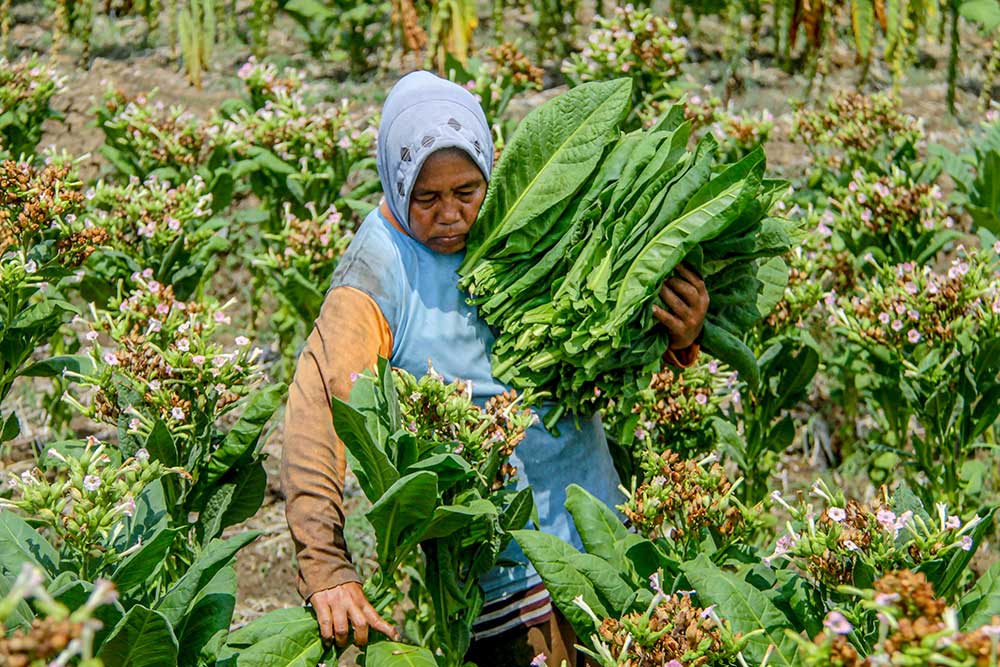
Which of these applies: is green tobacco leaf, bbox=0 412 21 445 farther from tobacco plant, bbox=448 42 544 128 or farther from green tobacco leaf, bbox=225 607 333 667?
tobacco plant, bbox=448 42 544 128

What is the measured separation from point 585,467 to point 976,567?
202 centimetres

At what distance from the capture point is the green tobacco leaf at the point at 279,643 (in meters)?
2.49

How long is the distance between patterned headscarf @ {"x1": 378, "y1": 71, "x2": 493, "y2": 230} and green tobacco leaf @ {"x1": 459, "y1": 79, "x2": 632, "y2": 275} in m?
0.07

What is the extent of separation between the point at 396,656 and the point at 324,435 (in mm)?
508

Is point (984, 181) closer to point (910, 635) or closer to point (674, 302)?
point (674, 302)

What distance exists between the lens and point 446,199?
9.37ft

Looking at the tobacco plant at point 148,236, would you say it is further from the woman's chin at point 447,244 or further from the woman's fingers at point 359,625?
the woman's fingers at point 359,625

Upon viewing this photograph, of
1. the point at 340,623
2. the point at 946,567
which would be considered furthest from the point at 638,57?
the point at 340,623

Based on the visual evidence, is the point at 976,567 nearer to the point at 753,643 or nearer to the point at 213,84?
the point at 753,643

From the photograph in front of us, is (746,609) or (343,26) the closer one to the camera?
(746,609)

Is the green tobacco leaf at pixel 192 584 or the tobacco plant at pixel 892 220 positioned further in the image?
the tobacco plant at pixel 892 220

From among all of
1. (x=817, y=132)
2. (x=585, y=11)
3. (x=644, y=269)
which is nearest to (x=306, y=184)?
(x=817, y=132)

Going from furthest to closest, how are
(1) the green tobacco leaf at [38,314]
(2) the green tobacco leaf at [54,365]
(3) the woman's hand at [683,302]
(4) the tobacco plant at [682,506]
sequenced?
(2) the green tobacco leaf at [54,365] → (1) the green tobacco leaf at [38,314] → (3) the woman's hand at [683,302] → (4) the tobacco plant at [682,506]

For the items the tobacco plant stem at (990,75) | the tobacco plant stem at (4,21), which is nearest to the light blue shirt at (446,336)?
the tobacco plant stem at (990,75)
